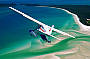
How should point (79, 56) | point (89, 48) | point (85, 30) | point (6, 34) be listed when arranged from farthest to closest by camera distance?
1. point (85, 30)
2. point (6, 34)
3. point (89, 48)
4. point (79, 56)

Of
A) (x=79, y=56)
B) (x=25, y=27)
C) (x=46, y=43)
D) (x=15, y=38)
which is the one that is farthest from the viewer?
(x=25, y=27)

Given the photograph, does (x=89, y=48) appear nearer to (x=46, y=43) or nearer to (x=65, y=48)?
(x=65, y=48)

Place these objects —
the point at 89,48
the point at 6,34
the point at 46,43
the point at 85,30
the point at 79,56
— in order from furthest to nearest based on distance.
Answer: the point at 85,30, the point at 6,34, the point at 46,43, the point at 89,48, the point at 79,56

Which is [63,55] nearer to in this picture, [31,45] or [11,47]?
[31,45]

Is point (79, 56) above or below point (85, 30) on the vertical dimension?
below

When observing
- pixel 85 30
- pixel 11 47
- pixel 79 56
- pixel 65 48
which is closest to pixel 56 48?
pixel 65 48

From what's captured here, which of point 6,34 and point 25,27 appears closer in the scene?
point 6,34

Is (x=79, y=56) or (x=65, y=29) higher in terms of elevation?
(x=65, y=29)

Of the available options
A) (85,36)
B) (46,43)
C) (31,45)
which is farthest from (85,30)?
(31,45)

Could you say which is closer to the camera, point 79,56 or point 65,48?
point 79,56

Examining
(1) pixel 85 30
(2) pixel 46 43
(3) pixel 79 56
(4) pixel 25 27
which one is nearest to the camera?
(3) pixel 79 56
